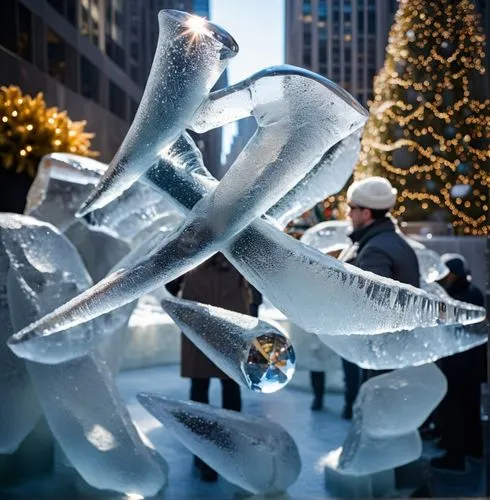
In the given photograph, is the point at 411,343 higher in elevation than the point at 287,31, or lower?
lower

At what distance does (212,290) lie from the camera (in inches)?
141

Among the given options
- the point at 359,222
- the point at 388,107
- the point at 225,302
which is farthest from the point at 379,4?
the point at 388,107

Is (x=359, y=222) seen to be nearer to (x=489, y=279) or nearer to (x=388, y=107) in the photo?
(x=489, y=279)

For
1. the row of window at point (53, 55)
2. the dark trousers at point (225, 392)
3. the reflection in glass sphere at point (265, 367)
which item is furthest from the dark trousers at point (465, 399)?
the row of window at point (53, 55)

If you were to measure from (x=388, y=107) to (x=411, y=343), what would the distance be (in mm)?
7540

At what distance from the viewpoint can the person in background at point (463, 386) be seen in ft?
12.5

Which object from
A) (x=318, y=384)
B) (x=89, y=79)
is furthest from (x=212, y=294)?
(x=89, y=79)

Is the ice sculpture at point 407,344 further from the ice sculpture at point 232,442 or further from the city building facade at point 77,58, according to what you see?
the city building facade at point 77,58

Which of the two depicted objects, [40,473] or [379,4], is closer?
[40,473]

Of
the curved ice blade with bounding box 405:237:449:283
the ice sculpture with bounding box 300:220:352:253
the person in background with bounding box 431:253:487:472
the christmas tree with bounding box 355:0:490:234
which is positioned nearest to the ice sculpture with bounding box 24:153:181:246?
the ice sculpture with bounding box 300:220:352:253

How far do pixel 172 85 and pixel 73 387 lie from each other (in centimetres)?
157

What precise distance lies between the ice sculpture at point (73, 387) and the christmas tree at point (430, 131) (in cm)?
703

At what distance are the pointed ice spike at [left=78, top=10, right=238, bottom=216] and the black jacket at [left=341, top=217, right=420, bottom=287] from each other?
1.12 meters

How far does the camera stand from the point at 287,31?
11.0 feet
